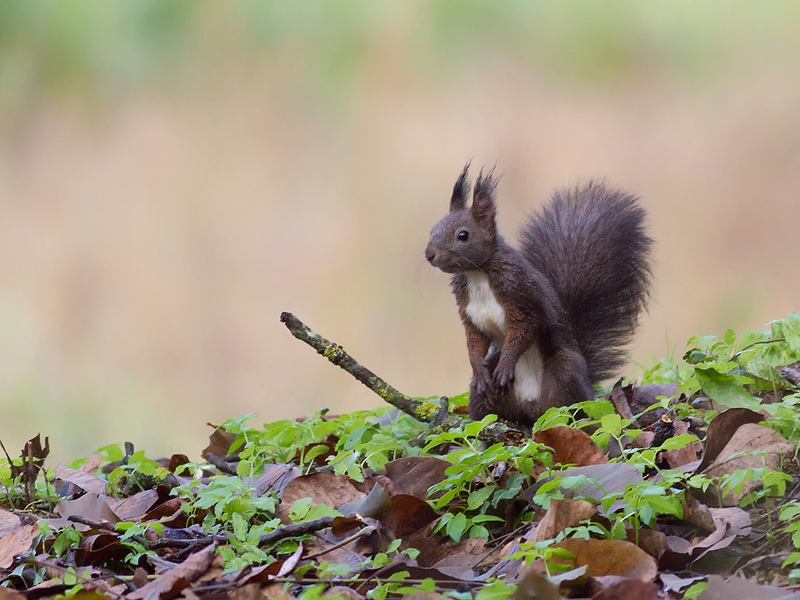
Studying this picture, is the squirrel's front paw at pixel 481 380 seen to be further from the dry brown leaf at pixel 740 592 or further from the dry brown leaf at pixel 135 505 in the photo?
the dry brown leaf at pixel 740 592

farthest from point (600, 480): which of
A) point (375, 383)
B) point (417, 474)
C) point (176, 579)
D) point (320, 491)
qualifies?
point (375, 383)

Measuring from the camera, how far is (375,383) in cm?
211

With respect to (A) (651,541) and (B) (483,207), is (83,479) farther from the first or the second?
(A) (651,541)

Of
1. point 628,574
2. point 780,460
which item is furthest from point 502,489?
point 780,460

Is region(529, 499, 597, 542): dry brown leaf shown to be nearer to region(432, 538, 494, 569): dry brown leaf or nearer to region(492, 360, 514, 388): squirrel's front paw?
region(432, 538, 494, 569): dry brown leaf

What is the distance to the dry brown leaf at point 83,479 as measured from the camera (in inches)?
80.2

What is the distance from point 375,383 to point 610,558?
3.39 ft

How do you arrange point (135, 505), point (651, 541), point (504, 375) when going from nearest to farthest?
point (651, 541)
point (135, 505)
point (504, 375)

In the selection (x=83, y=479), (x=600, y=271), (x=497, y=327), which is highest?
(x=600, y=271)

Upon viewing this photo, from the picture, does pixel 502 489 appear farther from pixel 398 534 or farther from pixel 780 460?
pixel 780 460

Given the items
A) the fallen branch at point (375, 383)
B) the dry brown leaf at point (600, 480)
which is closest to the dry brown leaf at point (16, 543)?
the fallen branch at point (375, 383)

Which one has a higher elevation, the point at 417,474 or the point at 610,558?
the point at 417,474

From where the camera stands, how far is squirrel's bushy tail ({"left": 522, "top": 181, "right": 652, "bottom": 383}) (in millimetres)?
2482

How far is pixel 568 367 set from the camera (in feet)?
7.23
